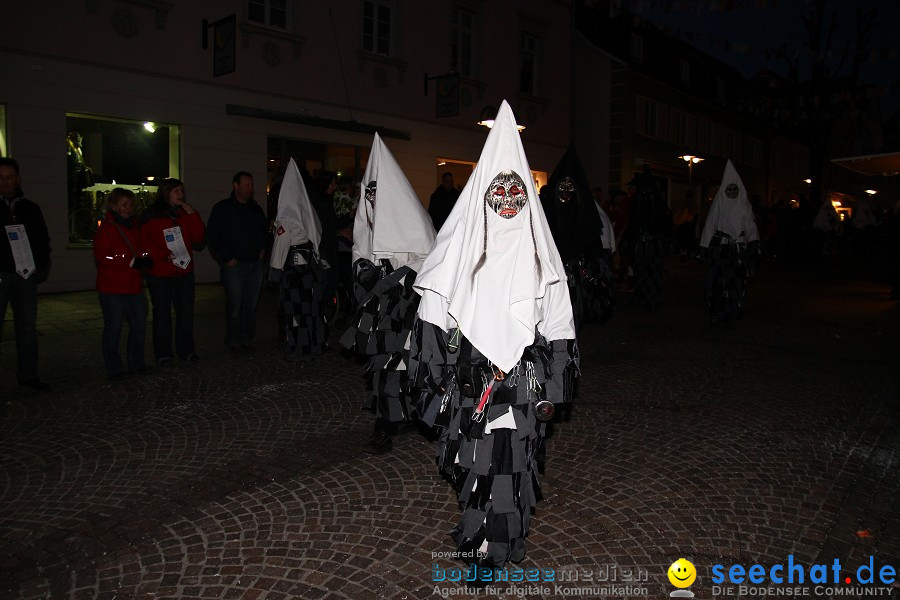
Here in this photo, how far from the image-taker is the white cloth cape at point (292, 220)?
291 inches

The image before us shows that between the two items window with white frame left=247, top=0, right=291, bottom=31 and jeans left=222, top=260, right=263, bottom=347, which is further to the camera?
window with white frame left=247, top=0, right=291, bottom=31

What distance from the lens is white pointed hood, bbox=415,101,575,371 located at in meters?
3.13

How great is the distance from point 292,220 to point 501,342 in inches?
189

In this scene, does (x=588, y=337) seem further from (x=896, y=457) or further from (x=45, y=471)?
(x=45, y=471)

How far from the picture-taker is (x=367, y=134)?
16.6m

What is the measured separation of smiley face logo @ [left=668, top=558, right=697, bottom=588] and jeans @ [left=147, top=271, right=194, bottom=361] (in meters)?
5.87

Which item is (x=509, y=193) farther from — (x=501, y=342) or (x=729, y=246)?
(x=729, y=246)

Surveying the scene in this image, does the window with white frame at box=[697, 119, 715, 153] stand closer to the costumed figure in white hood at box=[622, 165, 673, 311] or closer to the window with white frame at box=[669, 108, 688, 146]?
the window with white frame at box=[669, 108, 688, 146]

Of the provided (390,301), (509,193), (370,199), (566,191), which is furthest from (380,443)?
(566,191)

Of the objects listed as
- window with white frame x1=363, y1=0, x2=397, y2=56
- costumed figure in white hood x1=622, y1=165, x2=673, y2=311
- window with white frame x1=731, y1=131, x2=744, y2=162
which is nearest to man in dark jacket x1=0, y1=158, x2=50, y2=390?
costumed figure in white hood x1=622, y1=165, x2=673, y2=311

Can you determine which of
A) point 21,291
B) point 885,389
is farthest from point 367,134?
point 885,389

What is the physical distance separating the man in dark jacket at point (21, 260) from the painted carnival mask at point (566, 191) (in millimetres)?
5650

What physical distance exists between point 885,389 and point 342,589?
6.20 meters

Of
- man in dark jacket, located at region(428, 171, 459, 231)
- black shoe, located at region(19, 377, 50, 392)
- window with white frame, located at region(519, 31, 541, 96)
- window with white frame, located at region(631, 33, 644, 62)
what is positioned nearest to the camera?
black shoe, located at region(19, 377, 50, 392)
